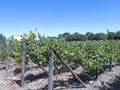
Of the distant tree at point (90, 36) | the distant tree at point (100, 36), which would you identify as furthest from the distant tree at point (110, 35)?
the distant tree at point (90, 36)

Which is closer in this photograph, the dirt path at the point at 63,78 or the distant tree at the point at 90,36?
the dirt path at the point at 63,78

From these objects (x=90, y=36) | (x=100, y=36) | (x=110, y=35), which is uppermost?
(x=90, y=36)

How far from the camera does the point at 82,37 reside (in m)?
58.5

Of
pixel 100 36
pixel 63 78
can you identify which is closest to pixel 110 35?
pixel 100 36

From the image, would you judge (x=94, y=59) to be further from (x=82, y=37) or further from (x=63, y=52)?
(x=82, y=37)

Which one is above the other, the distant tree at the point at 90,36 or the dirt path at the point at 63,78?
the distant tree at the point at 90,36

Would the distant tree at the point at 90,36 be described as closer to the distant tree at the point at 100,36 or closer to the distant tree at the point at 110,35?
the distant tree at the point at 100,36

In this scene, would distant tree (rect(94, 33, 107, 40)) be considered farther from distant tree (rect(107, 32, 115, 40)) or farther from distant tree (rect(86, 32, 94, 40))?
distant tree (rect(86, 32, 94, 40))

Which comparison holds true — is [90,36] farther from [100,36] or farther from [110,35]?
[110,35]

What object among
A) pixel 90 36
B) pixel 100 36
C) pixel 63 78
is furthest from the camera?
pixel 90 36

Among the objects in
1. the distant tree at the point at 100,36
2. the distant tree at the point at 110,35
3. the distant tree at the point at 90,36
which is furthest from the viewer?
the distant tree at the point at 90,36

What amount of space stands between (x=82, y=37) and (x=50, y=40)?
4831cm

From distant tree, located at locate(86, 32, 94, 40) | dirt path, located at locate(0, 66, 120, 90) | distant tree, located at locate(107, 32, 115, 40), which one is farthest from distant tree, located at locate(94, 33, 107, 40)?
dirt path, located at locate(0, 66, 120, 90)

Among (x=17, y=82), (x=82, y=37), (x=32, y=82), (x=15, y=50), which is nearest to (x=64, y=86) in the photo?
(x=32, y=82)
